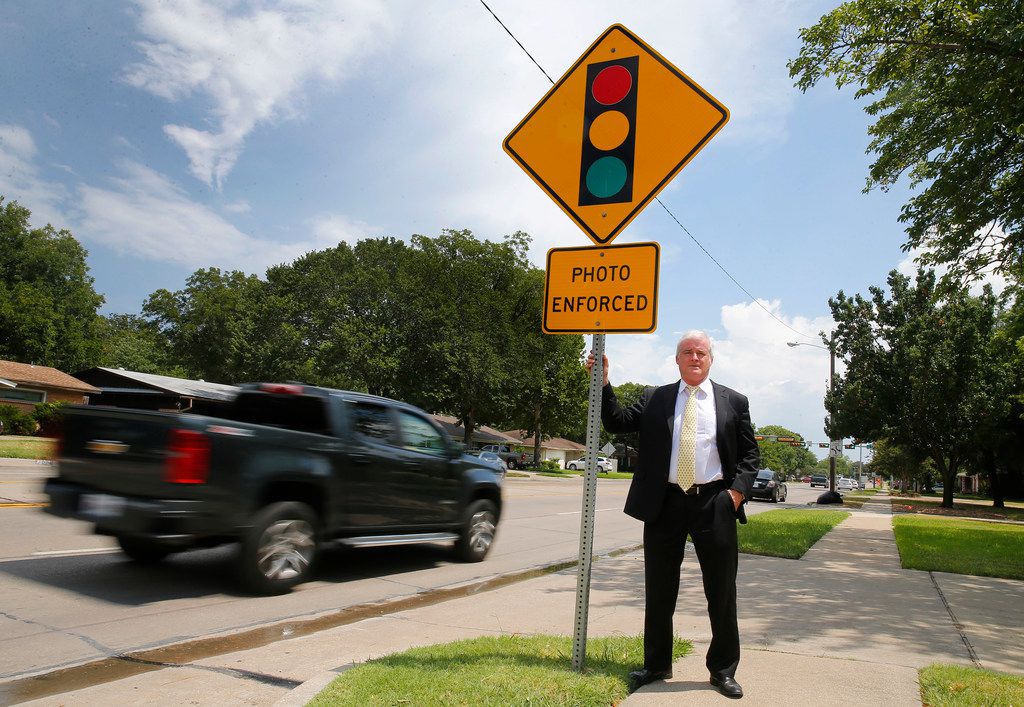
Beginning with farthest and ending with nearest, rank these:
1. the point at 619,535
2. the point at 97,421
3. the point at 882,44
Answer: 1. the point at 619,535
2. the point at 882,44
3. the point at 97,421

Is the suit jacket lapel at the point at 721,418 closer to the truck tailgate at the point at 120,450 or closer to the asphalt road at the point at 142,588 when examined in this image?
the asphalt road at the point at 142,588

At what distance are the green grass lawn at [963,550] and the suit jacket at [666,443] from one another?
722 centimetres

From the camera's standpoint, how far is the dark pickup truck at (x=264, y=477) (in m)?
5.64

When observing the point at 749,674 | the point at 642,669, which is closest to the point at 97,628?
the point at 642,669

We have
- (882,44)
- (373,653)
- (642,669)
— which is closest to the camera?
(642,669)

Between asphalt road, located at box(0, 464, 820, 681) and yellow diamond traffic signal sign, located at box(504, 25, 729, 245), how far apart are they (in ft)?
13.0

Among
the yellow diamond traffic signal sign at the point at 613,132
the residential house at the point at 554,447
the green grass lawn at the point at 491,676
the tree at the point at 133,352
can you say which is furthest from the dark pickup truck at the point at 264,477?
the residential house at the point at 554,447

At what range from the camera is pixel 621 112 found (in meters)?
3.90

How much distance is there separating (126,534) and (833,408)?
3661cm

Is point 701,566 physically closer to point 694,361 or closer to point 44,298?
point 694,361

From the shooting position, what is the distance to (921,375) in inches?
1241

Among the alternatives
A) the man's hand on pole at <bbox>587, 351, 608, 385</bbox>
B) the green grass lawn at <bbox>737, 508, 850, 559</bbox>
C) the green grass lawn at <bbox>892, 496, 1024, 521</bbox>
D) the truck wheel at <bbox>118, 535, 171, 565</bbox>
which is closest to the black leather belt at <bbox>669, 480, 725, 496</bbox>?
the man's hand on pole at <bbox>587, 351, 608, 385</bbox>

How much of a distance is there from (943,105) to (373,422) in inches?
405

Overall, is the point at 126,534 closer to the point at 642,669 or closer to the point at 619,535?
the point at 642,669
